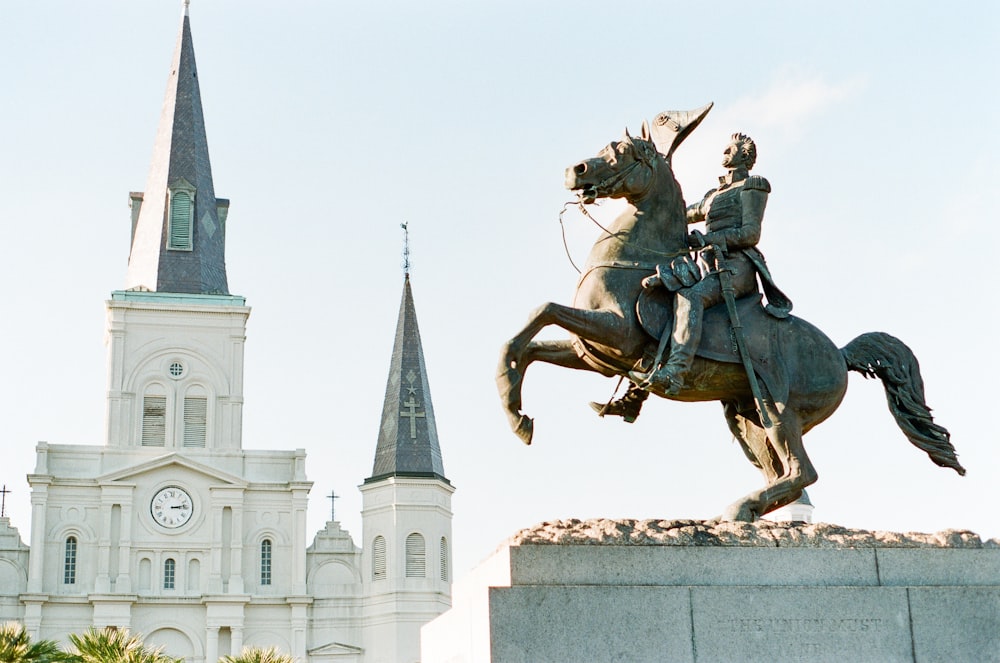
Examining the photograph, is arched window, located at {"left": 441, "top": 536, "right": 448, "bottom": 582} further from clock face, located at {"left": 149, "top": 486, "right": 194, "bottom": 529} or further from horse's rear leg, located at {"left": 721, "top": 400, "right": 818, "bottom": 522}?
horse's rear leg, located at {"left": 721, "top": 400, "right": 818, "bottom": 522}

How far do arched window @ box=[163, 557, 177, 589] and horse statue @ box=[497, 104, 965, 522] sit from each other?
5046 centimetres

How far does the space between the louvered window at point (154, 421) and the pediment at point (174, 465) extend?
4.70ft

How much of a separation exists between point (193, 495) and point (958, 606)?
51987mm

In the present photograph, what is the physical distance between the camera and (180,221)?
203ft

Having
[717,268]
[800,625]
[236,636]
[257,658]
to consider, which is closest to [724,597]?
[800,625]

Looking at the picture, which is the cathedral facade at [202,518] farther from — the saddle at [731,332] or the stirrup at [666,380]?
the stirrup at [666,380]

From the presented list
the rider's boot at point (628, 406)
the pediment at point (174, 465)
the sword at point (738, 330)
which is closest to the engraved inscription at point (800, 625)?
the sword at point (738, 330)

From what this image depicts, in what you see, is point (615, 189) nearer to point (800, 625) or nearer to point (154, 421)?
point (800, 625)

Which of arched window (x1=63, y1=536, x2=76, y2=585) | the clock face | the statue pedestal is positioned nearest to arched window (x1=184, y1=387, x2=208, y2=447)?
the clock face

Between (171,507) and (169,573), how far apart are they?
2.52m

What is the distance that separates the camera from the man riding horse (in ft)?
28.8

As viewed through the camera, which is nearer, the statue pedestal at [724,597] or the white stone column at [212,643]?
the statue pedestal at [724,597]

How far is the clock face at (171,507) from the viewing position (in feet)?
189

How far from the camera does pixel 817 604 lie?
8.05 m
